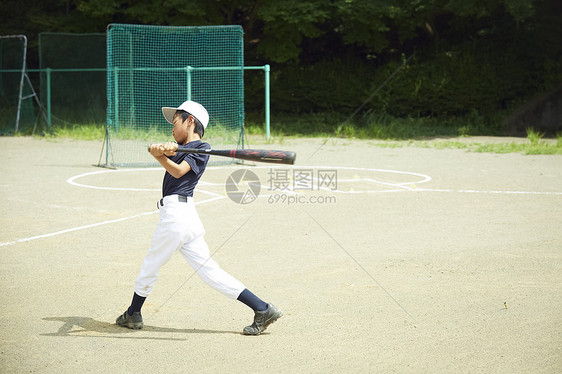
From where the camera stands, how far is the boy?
524 cm

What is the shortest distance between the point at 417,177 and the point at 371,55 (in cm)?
1640

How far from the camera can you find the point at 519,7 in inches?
854

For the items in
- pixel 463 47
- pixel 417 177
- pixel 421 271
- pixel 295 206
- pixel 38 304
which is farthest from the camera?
pixel 463 47

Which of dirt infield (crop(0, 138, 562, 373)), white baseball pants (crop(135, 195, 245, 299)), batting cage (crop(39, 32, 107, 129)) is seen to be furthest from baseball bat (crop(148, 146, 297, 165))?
batting cage (crop(39, 32, 107, 129))

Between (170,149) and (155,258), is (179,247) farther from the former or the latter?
(170,149)

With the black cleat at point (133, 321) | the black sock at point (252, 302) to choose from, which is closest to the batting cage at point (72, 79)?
the black cleat at point (133, 321)

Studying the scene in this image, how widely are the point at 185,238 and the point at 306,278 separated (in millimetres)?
1894

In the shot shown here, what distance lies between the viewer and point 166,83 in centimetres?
2256

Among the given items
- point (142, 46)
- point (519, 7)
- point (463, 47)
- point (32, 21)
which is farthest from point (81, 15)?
point (519, 7)

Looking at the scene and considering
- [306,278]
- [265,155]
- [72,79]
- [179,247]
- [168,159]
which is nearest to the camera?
[168,159]

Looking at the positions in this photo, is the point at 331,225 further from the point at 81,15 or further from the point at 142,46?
the point at 81,15

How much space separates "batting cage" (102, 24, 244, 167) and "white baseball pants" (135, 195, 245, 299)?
1333cm

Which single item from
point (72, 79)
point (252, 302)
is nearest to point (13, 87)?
point (72, 79)

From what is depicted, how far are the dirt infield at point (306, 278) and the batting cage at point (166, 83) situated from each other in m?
6.80
